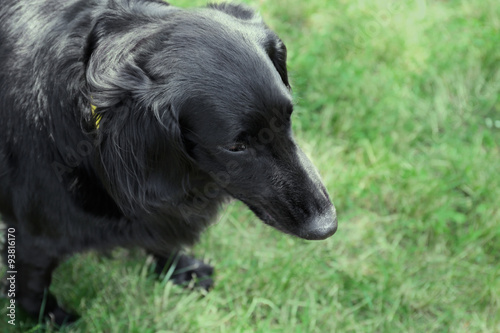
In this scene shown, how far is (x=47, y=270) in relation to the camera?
8.07ft

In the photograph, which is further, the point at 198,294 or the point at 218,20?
the point at 198,294

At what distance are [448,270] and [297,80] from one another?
1.74m

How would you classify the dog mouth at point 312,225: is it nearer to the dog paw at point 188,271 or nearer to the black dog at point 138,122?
the black dog at point 138,122

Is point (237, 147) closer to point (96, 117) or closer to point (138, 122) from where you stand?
point (138, 122)

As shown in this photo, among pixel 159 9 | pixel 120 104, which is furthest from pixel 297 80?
pixel 120 104

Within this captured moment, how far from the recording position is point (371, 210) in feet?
11.0

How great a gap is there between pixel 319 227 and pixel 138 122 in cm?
87

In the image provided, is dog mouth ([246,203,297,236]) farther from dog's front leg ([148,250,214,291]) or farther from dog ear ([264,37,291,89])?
dog's front leg ([148,250,214,291])

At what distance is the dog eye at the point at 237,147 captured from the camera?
6.22 ft

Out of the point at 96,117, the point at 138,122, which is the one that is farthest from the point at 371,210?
the point at 96,117

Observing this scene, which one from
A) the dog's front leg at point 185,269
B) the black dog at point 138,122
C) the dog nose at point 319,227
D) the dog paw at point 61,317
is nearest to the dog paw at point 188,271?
the dog's front leg at point 185,269

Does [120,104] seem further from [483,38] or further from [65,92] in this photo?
[483,38]

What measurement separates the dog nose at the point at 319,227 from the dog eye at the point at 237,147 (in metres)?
0.45

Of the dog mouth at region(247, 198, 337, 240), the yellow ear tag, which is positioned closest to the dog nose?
the dog mouth at region(247, 198, 337, 240)
